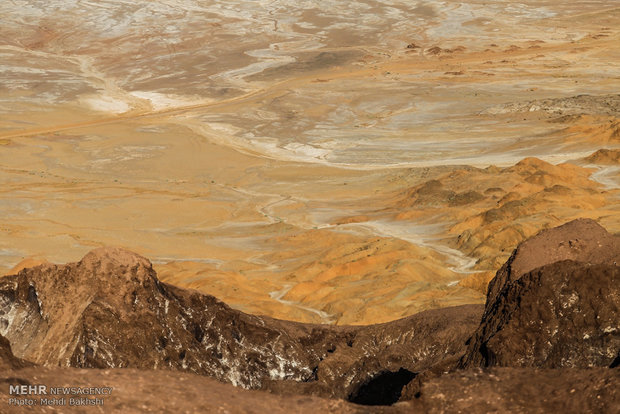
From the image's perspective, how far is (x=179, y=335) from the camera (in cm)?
898

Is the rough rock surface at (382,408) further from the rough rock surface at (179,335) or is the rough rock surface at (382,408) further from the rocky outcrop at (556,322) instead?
the rough rock surface at (179,335)

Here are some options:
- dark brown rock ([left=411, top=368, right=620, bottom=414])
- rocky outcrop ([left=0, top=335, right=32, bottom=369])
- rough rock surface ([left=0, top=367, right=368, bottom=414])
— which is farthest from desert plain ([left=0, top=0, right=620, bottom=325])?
rocky outcrop ([left=0, top=335, right=32, bottom=369])

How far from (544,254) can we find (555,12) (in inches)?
2796

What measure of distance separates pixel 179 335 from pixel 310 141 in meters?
32.8

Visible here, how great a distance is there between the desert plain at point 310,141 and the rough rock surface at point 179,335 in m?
5.91

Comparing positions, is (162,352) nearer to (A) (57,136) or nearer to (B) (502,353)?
(B) (502,353)

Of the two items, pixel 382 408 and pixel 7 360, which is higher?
pixel 7 360

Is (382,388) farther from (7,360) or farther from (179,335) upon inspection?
(7,360)

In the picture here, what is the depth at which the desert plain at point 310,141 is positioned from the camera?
70.3 ft

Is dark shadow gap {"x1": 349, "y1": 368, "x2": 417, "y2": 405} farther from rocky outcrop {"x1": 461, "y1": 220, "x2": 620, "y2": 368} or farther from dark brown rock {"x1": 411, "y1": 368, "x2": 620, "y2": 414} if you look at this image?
dark brown rock {"x1": 411, "y1": 368, "x2": 620, "y2": 414}

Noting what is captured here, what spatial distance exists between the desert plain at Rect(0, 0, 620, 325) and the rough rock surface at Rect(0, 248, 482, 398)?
19.4 ft

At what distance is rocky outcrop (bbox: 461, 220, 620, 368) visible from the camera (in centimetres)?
683

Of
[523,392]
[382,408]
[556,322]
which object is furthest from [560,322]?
[382,408]

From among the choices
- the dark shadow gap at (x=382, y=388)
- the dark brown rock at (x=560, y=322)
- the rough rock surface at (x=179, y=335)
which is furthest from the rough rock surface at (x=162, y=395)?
the dark shadow gap at (x=382, y=388)
